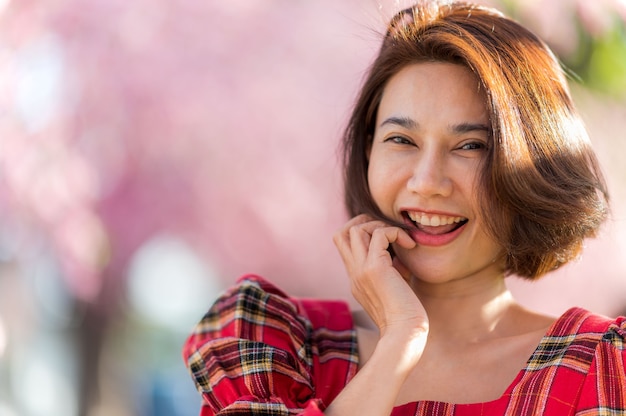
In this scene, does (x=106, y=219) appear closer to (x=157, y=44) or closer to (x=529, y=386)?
(x=157, y=44)

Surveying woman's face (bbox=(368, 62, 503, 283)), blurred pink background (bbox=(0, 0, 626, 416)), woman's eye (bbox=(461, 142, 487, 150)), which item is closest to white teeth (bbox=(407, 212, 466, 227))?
woman's face (bbox=(368, 62, 503, 283))

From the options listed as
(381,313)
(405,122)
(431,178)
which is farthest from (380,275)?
(405,122)

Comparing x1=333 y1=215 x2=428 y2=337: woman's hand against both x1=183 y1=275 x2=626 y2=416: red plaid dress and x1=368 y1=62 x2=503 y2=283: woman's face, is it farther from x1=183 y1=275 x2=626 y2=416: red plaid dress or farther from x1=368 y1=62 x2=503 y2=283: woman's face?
x1=183 y1=275 x2=626 y2=416: red plaid dress

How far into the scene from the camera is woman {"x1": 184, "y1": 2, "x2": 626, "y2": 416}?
64.1 inches

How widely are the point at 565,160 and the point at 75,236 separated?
154 centimetres

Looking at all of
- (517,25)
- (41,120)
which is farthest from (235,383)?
(41,120)

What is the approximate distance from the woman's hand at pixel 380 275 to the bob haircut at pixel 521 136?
55 mm

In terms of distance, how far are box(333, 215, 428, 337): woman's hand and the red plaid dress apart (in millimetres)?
194

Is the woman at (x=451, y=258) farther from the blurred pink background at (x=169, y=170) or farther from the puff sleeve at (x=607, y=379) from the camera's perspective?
the blurred pink background at (x=169, y=170)

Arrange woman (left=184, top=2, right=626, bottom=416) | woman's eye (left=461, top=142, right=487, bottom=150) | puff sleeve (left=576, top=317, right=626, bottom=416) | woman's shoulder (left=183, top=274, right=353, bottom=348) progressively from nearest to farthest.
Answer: puff sleeve (left=576, top=317, right=626, bottom=416) → woman (left=184, top=2, right=626, bottom=416) → woman's eye (left=461, top=142, right=487, bottom=150) → woman's shoulder (left=183, top=274, right=353, bottom=348)

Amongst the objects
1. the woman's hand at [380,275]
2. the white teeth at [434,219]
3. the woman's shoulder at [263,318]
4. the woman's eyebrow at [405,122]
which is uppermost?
the woman's eyebrow at [405,122]

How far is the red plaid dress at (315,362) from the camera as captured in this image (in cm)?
157

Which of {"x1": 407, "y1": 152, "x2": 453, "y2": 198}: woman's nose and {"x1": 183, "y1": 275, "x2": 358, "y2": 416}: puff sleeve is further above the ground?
{"x1": 407, "y1": 152, "x2": 453, "y2": 198}: woman's nose

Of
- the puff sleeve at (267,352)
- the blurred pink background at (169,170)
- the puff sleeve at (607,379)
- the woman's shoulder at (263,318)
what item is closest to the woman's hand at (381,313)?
the puff sleeve at (267,352)
